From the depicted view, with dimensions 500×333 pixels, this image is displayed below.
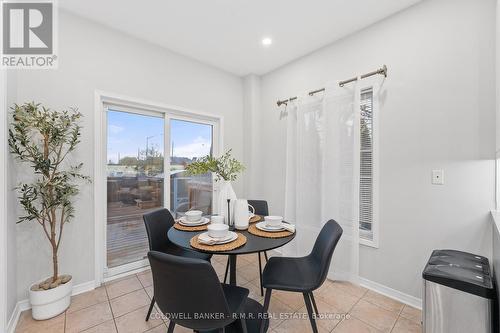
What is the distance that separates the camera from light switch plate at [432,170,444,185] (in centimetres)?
190

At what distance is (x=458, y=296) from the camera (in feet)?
4.58

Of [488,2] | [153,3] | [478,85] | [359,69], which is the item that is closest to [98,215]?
[153,3]

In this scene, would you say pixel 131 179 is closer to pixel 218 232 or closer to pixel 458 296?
pixel 218 232

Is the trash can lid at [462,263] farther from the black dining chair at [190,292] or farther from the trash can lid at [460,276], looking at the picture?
the black dining chair at [190,292]

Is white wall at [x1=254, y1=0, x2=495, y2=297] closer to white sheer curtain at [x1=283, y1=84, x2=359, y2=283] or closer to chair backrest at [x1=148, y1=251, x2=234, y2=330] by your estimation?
white sheer curtain at [x1=283, y1=84, x2=359, y2=283]

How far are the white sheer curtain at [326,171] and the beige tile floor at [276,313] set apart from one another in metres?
0.35

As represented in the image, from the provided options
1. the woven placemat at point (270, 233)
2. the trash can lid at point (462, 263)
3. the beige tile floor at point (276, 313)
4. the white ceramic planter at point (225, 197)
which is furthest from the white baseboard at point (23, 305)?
the trash can lid at point (462, 263)

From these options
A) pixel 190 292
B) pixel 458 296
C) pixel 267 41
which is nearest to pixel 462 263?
pixel 458 296

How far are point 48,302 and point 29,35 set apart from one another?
94.1 inches

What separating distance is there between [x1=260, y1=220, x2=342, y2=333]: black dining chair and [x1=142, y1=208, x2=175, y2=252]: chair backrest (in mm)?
990

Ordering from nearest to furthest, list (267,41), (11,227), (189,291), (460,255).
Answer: (189,291), (460,255), (11,227), (267,41)

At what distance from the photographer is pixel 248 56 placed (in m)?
3.03

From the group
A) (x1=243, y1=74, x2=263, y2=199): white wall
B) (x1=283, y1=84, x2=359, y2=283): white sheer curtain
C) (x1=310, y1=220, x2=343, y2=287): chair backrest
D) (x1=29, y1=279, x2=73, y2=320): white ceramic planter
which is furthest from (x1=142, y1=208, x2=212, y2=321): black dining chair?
(x1=243, y1=74, x2=263, y2=199): white wall

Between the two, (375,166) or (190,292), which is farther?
(375,166)
